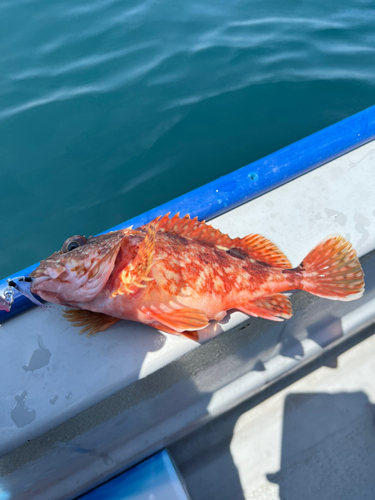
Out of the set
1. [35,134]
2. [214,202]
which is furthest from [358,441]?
[35,134]

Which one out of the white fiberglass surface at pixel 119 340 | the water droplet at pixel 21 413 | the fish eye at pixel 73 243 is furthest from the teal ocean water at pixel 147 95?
the water droplet at pixel 21 413

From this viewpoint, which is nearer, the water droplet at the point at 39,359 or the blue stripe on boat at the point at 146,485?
the water droplet at the point at 39,359

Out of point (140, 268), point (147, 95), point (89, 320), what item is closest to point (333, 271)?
point (140, 268)

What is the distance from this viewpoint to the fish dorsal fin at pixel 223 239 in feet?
7.30

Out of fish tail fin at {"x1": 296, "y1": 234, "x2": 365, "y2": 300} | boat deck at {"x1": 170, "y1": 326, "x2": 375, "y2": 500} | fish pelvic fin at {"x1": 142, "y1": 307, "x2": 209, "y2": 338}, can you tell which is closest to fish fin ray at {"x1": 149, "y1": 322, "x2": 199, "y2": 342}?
fish pelvic fin at {"x1": 142, "y1": 307, "x2": 209, "y2": 338}

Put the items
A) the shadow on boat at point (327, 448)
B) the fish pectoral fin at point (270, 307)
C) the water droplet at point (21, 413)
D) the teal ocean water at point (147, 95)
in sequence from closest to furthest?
the water droplet at point (21, 413) → the fish pectoral fin at point (270, 307) → the shadow on boat at point (327, 448) → the teal ocean water at point (147, 95)

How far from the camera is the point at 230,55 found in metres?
6.05

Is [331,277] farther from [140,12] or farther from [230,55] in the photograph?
[140,12]

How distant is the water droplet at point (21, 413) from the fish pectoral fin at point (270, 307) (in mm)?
1261

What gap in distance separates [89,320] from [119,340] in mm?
220

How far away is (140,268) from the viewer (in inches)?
70.9

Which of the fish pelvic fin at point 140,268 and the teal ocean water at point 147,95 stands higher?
the teal ocean water at point 147,95

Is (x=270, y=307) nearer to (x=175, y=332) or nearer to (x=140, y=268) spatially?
(x=175, y=332)

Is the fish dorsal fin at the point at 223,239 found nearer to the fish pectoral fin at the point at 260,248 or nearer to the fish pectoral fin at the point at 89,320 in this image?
the fish pectoral fin at the point at 260,248
